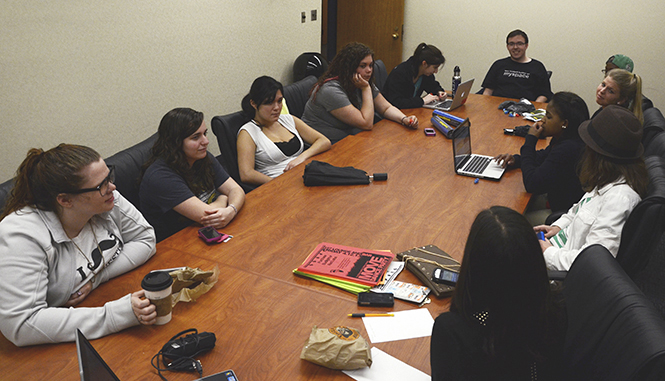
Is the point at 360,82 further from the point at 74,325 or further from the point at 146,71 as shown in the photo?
the point at 74,325

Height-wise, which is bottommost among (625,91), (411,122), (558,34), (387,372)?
(387,372)

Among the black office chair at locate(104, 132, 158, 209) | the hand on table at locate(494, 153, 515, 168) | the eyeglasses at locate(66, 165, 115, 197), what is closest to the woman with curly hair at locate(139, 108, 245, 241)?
the black office chair at locate(104, 132, 158, 209)

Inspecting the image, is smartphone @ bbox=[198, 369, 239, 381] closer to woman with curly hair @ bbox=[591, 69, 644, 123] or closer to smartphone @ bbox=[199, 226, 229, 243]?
smartphone @ bbox=[199, 226, 229, 243]

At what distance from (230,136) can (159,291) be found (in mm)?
1763

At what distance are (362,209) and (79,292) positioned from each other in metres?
1.30

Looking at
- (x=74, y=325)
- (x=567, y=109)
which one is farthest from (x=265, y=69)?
(x=74, y=325)

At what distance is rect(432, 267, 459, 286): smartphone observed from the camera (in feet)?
5.80

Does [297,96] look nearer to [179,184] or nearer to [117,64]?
[117,64]

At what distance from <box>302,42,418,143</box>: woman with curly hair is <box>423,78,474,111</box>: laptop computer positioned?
0.65 metres

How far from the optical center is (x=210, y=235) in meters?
2.12

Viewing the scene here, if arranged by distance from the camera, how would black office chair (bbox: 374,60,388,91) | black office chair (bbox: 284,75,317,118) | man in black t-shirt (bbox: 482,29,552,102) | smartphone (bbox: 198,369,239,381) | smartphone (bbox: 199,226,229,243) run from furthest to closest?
black office chair (bbox: 374,60,388,91), man in black t-shirt (bbox: 482,29,552,102), black office chair (bbox: 284,75,317,118), smartphone (bbox: 199,226,229,243), smartphone (bbox: 198,369,239,381)

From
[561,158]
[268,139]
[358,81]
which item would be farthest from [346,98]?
[561,158]

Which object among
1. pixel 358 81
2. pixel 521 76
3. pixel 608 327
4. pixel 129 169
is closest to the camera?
pixel 608 327

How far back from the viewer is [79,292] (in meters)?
1.68
